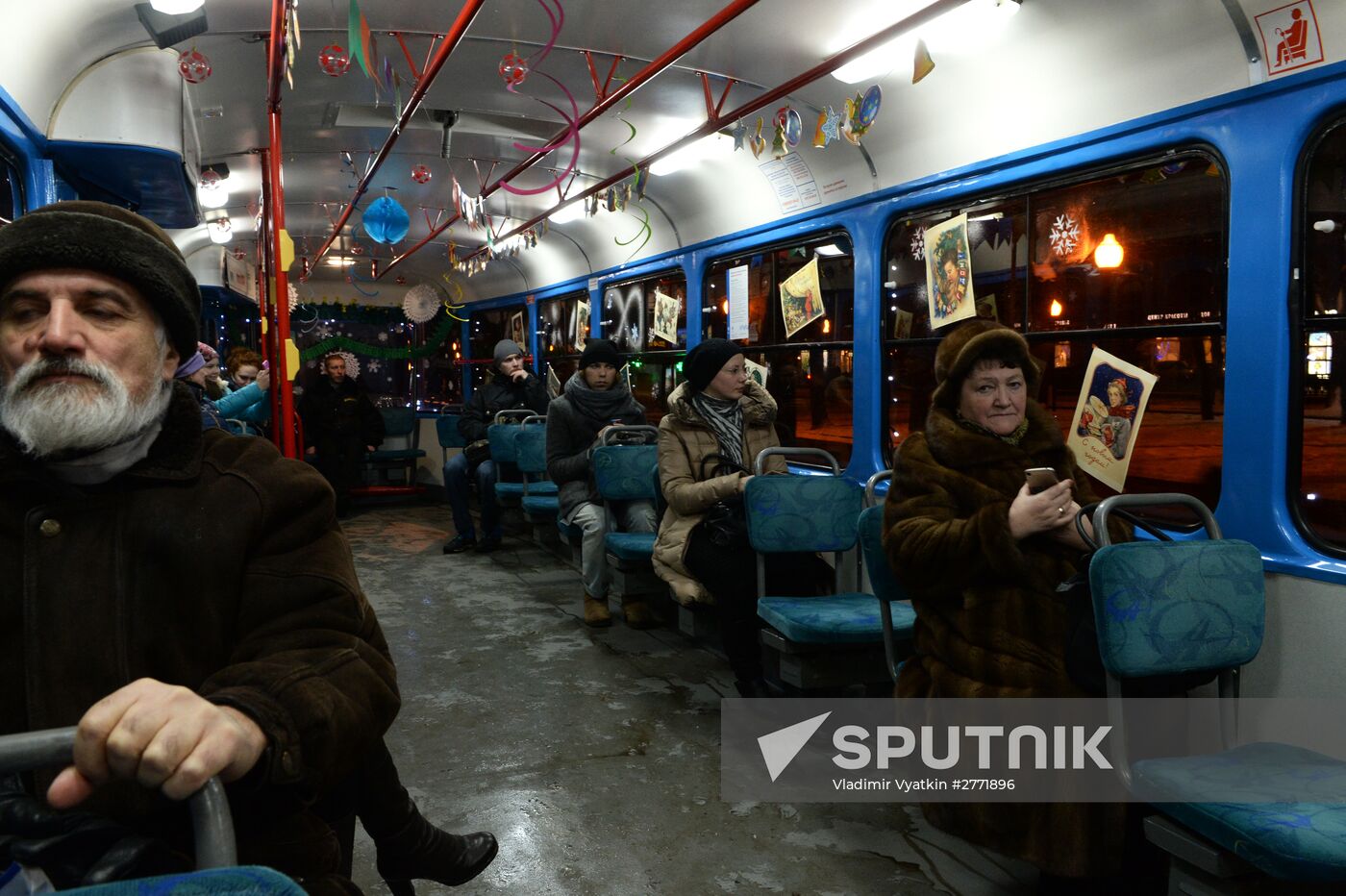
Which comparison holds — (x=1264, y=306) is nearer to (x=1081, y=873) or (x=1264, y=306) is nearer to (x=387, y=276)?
(x=1081, y=873)

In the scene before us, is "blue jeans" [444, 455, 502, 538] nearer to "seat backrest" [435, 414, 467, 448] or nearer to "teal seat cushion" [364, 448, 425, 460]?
"seat backrest" [435, 414, 467, 448]

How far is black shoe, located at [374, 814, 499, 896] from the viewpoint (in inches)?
81.7

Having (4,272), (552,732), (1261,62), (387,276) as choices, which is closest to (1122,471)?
(1261,62)

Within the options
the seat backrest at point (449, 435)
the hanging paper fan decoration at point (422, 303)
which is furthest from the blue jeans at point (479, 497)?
the hanging paper fan decoration at point (422, 303)

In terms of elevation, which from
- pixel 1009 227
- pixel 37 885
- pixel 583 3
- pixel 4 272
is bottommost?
pixel 37 885

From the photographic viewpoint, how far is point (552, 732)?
368 centimetres

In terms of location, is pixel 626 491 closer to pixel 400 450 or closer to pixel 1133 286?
pixel 1133 286

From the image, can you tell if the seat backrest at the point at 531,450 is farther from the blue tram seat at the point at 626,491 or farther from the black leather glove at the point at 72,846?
the black leather glove at the point at 72,846

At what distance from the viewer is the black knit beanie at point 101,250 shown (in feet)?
3.69

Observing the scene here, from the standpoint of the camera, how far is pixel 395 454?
11016 mm

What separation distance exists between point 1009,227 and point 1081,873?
2.97 meters

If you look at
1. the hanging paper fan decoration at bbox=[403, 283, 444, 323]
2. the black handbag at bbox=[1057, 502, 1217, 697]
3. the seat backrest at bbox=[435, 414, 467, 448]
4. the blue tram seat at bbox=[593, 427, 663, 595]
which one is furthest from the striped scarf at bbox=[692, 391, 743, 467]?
the hanging paper fan decoration at bbox=[403, 283, 444, 323]

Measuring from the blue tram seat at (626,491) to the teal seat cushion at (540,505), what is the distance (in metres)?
1.17

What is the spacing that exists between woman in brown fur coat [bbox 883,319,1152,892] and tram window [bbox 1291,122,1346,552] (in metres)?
1.00
